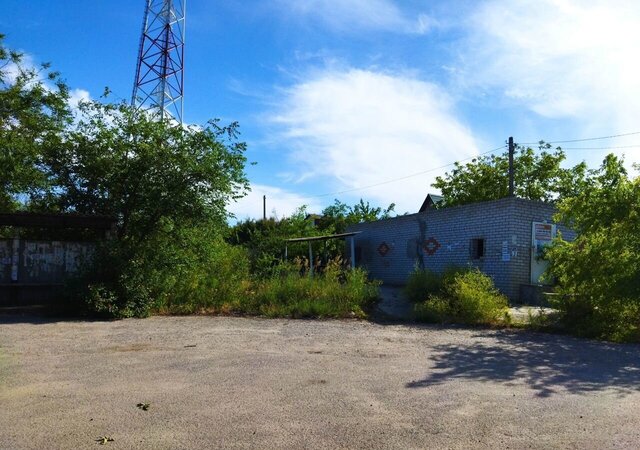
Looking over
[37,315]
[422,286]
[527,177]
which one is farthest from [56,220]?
[527,177]

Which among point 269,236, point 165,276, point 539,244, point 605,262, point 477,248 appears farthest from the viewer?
point 269,236

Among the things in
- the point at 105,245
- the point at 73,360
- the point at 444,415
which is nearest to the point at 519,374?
the point at 444,415

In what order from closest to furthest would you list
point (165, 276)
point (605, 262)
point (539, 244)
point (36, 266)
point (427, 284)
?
point (605, 262) < point (165, 276) < point (36, 266) < point (427, 284) < point (539, 244)

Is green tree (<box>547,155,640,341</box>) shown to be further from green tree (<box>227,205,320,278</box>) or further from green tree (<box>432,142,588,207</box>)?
Result: green tree (<box>432,142,588,207</box>)

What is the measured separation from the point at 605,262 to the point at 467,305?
9.67ft

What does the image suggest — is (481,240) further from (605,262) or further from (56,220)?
(56,220)

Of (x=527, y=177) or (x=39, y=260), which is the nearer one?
(x=39, y=260)

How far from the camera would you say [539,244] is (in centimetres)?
1711

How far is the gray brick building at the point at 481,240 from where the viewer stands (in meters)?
16.8

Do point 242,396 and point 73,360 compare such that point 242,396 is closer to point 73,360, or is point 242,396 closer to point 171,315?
point 73,360

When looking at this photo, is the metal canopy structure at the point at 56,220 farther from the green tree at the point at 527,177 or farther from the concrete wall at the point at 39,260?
the green tree at the point at 527,177

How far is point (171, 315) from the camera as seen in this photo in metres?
12.5

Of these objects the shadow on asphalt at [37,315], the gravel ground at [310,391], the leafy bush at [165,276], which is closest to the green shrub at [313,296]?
the leafy bush at [165,276]

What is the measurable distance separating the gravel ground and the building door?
7.53 metres
